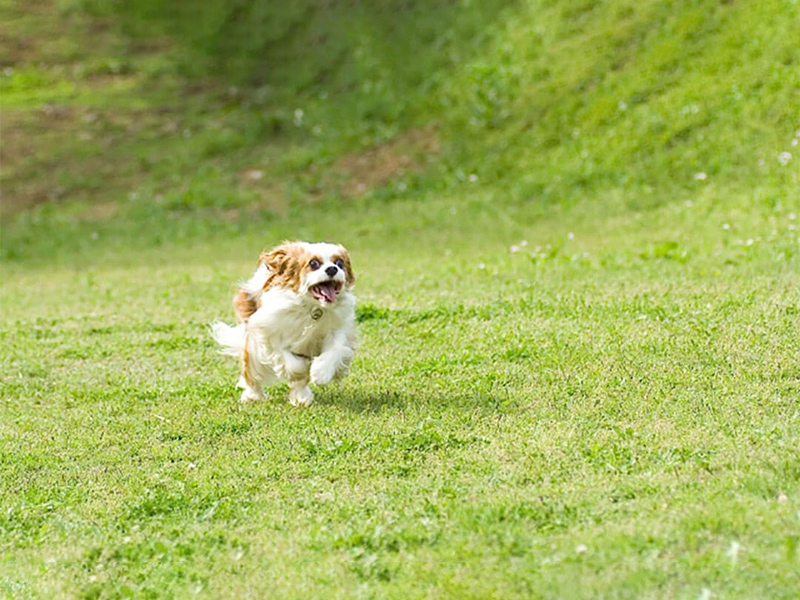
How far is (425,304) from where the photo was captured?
40.1ft

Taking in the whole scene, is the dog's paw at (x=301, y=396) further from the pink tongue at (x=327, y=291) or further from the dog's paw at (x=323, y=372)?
the pink tongue at (x=327, y=291)

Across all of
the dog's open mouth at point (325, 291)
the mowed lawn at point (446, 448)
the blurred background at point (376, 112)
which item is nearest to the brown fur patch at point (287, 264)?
the dog's open mouth at point (325, 291)

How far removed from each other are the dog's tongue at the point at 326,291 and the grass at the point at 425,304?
74cm

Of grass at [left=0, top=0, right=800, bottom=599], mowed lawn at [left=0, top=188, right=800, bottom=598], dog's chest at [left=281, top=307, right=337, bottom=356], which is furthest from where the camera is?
dog's chest at [left=281, top=307, right=337, bottom=356]

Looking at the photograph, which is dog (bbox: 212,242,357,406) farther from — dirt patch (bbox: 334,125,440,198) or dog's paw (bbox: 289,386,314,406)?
dirt patch (bbox: 334,125,440,198)

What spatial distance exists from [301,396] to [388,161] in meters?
13.9

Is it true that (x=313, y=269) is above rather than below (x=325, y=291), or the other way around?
above

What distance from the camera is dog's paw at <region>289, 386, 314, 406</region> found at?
28.8 feet

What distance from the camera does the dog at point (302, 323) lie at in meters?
8.55

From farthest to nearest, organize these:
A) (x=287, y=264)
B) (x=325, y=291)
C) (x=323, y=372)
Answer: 1. (x=287, y=264)
2. (x=323, y=372)
3. (x=325, y=291)

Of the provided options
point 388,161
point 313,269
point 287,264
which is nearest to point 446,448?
point 313,269

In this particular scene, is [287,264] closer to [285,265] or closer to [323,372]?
[285,265]

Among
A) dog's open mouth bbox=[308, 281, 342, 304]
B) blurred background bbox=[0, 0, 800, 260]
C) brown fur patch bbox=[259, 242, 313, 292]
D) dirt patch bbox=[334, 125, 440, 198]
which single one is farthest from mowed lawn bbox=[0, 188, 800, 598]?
dirt patch bbox=[334, 125, 440, 198]

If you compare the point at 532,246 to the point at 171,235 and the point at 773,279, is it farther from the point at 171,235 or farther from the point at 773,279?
the point at 171,235
